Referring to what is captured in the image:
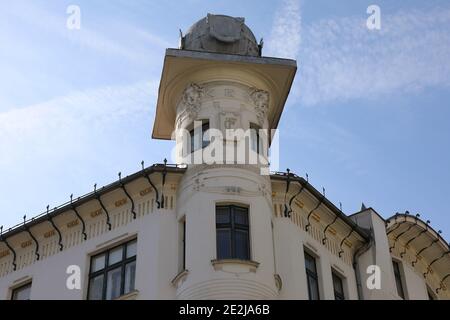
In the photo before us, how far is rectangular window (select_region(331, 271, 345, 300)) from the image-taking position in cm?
2826

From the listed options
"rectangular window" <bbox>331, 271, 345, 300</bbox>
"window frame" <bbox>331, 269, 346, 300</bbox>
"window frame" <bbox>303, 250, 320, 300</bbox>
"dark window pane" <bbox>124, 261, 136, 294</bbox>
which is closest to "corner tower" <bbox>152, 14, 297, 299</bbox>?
"dark window pane" <bbox>124, 261, 136, 294</bbox>

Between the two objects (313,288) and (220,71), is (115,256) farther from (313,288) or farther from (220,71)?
(220,71)

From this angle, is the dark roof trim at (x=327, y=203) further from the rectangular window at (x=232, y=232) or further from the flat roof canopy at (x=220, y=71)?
the flat roof canopy at (x=220, y=71)

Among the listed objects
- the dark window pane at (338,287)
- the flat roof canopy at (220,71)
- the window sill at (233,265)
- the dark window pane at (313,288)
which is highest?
the flat roof canopy at (220,71)

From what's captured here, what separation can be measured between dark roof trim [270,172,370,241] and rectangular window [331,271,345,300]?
1.88 meters

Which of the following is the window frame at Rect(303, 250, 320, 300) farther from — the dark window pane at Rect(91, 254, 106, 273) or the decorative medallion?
the decorative medallion

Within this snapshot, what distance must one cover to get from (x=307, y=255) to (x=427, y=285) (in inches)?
325

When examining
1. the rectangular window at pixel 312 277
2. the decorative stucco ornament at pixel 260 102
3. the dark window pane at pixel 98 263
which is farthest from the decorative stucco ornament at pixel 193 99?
the rectangular window at pixel 312 277

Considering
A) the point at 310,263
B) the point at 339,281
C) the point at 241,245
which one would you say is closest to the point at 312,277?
the point at 310,263

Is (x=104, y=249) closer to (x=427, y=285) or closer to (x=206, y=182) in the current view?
(x=206, y=182)

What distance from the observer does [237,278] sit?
80.2 feet

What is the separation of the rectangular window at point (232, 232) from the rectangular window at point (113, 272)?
2.74 metres

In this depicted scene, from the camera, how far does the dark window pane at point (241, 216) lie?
26.2 meters

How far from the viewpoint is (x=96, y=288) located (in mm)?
26719
